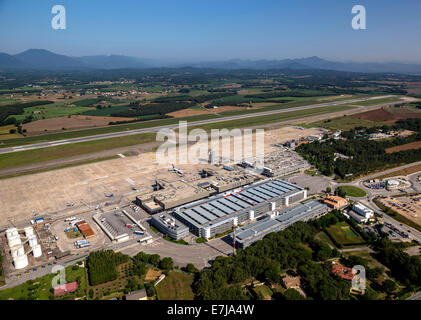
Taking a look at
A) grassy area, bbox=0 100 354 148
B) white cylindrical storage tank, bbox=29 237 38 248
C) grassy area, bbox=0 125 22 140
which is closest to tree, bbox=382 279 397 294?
white cylindrical storage tank, bbox=29 237 38 248

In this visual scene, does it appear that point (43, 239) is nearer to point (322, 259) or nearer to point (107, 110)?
point (322, 259)

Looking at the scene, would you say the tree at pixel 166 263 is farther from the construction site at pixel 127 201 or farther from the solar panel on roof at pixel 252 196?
the solar panel on roof at pixel 252 196

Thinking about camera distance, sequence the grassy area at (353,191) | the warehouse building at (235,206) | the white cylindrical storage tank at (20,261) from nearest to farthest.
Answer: the white cylindrical storage tank at (20,261) → the warehouse building at (235,206) → the grassy area at (353,191)

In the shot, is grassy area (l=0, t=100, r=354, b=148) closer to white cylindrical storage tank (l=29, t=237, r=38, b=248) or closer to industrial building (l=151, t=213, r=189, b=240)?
white cylindrical storage tank (l=29, t=237, r=38, b=248)

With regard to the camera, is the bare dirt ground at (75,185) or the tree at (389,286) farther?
the bare dirt ground at (75,185)

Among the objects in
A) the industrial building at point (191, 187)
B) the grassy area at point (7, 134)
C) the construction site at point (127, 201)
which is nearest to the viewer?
the construction site at point (127, 201)

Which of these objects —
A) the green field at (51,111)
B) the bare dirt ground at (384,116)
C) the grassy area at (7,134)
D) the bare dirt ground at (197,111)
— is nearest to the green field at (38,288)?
the grassy area at (7,134)
